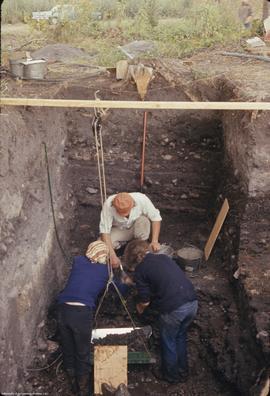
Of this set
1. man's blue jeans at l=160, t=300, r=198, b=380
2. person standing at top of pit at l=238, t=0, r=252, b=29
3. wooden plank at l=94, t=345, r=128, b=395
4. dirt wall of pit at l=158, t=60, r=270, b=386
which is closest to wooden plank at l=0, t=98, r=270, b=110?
dirt wall of pit at l=158, t=60, r=270, b=386

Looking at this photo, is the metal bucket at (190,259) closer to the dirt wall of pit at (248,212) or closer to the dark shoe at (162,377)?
the dirt wall of pit at (248,212)

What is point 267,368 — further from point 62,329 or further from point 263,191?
point 263,191

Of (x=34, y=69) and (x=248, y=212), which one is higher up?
(x=34, y=69)

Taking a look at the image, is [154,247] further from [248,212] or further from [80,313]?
[80,313]

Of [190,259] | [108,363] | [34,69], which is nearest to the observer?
[108,363]

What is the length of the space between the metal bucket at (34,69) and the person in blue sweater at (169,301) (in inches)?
137

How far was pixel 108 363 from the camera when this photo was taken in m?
4.95

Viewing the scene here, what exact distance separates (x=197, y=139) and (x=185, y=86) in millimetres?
826

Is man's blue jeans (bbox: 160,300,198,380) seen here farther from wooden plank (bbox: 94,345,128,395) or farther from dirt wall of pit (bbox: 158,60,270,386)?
dirt wall of pit (bbox: 158,60,270,386)

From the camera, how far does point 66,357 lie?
507cm

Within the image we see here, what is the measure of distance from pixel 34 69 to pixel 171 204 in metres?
2.90

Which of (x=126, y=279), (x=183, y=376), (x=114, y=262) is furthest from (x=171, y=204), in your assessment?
(x=183, y=376)

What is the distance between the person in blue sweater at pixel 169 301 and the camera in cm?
492

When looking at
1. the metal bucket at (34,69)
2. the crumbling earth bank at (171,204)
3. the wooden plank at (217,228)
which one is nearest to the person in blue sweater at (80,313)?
the crumbling earth bank at (171,204)
